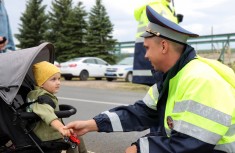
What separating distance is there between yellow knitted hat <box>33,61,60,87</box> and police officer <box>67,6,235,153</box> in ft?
4.74

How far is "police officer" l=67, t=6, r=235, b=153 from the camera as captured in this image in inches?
79.5

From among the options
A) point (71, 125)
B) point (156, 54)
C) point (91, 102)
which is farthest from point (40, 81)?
point (91, 102)

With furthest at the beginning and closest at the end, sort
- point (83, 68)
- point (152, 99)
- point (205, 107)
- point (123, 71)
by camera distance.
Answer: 1. point (83, 68)
2. point (123, 71)
3. point (152, 99)
4. point (205, 107)

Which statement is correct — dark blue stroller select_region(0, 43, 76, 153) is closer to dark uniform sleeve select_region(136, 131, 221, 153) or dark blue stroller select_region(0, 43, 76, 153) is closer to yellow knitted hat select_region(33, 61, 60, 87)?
yellow knitted hat select_region(33, 61, 60, 87)

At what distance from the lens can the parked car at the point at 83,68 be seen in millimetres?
20875

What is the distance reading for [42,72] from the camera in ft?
12.6

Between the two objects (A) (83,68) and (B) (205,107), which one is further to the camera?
(A) (83,68)

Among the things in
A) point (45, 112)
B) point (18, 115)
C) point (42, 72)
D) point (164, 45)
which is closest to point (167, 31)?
point (164, 45)

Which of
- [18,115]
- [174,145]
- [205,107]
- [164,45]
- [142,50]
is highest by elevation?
[164,45]

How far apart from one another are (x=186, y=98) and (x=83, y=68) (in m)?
19.3

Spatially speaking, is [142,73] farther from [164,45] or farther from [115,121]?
[164,45]

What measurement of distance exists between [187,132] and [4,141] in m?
2.31

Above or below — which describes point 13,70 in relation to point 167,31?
below

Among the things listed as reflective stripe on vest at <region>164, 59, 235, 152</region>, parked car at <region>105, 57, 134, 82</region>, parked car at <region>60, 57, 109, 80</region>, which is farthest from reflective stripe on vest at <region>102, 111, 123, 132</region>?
parked car at <region>60, 57, 109, 80</region>
